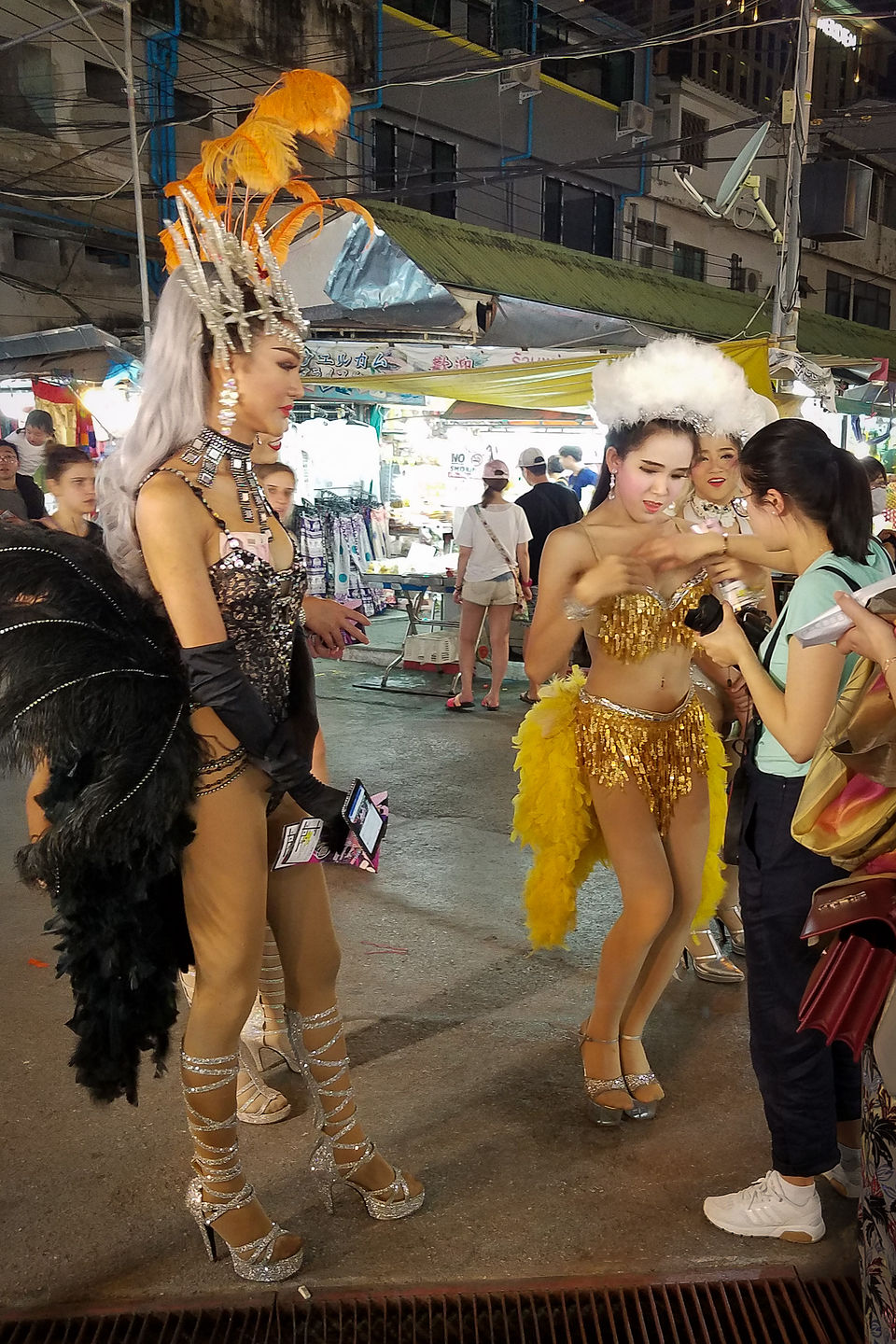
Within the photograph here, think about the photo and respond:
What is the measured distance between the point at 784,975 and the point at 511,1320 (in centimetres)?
94

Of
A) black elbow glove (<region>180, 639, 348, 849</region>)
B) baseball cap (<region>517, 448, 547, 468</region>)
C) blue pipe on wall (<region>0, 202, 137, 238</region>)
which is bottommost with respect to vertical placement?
black elbow glove (<region>180, 639, 348, 849</region>)

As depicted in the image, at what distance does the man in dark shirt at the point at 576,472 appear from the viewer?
40.5ft

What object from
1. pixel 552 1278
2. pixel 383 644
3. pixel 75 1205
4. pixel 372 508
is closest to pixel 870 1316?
pixel 552 1278

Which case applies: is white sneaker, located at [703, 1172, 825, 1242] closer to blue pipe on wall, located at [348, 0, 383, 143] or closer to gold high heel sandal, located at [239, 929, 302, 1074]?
gold high heel sandal, located at [239, 929, 302, 1074]

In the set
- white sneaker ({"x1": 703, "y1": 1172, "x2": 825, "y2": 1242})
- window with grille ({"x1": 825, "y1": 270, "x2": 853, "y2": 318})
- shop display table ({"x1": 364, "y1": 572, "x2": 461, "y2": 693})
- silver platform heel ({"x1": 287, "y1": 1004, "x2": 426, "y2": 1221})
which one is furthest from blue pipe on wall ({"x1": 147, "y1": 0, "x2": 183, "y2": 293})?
window with grille ({"x1": 825, "y1": 270, "x2": 853, "y2": 318})

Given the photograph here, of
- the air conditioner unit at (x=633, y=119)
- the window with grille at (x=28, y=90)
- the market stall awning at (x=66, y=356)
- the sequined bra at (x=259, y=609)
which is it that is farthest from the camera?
the air conditioner unit at (x=633, y=119)

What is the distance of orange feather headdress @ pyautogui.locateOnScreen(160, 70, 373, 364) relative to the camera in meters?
2.21

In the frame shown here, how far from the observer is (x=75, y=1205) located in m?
2.57

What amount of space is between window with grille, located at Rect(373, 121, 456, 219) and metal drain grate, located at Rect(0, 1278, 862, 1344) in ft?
63.2

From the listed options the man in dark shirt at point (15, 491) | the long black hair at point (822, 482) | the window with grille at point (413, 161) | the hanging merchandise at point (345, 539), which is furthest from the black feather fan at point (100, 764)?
the window with grille at point (413, 161)

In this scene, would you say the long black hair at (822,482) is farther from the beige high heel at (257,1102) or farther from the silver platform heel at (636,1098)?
the beige high heel at (257,1102)

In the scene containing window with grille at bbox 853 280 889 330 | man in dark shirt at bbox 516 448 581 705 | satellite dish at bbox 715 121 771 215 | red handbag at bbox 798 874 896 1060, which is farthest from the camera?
window with grille at bbox 853 280 889 330

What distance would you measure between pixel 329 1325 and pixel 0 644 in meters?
1.57

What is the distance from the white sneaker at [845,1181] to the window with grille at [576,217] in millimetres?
23222
